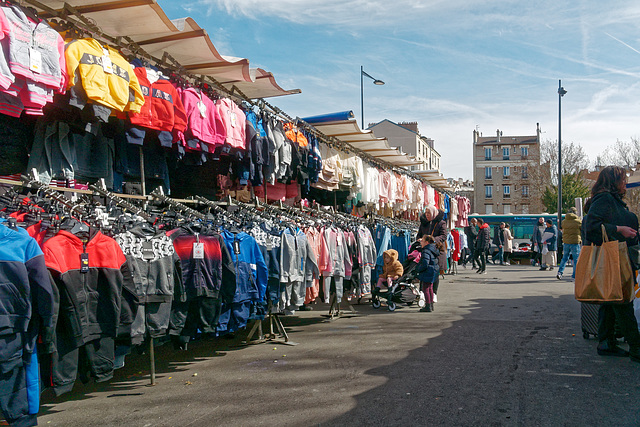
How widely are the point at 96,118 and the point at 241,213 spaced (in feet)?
7.33

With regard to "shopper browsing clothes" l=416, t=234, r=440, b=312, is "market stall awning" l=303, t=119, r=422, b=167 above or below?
above

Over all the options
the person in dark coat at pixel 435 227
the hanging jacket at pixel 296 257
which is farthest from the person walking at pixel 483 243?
the hanging jacket at pixel 296 257

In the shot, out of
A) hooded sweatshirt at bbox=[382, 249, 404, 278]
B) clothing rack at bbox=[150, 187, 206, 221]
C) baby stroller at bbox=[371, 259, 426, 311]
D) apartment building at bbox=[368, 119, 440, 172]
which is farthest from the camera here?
apartment building at bbox=[368, 119, 440, 172]

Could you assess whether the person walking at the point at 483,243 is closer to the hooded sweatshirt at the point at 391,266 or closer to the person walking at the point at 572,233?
the person walking at the point at 572,233

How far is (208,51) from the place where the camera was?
5957 mm

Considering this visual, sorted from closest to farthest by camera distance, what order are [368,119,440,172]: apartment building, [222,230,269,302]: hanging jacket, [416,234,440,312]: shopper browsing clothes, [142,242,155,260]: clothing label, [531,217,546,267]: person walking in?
1. [142,242,155,260]: clothing label
2. [222,230,269,302]: hanging jacket
3. [416,234,440,312]: shopper browsing clothes
4. [531,217,546,267]: person walking
5. [368,119,440,172]: apartment building

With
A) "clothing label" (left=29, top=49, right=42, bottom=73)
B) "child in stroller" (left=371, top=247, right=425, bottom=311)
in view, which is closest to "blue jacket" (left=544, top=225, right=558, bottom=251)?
"child in stroller" (left=371, top=247, right=425, bottom=311)

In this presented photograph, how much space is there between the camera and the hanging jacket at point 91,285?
3.58 m

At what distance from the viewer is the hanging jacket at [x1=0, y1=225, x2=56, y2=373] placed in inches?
124

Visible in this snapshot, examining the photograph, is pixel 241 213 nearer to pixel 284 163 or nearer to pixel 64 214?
pixel 284 163

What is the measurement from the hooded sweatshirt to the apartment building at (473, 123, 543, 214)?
63.0 m

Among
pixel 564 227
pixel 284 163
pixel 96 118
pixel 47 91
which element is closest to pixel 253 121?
pixel 284 163

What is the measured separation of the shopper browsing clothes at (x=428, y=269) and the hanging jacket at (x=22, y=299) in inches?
281

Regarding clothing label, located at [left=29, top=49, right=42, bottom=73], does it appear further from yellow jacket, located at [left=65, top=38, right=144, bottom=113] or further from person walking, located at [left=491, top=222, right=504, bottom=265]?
person walking, located at [left=491, top=222, right=504, bottom=265]
